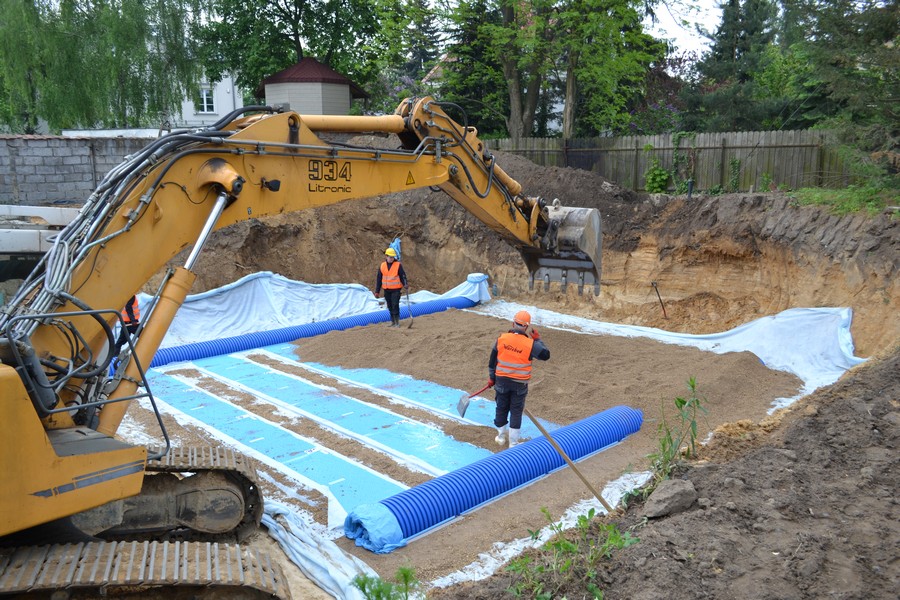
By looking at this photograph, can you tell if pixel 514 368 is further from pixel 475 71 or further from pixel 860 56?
pixel 475 71

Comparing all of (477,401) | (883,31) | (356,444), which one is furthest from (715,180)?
(356,444)

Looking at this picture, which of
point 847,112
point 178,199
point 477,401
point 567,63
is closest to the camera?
point 178,199

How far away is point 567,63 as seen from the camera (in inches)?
783

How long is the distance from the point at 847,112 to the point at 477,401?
8499mm

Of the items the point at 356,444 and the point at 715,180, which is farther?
the point at 715,180

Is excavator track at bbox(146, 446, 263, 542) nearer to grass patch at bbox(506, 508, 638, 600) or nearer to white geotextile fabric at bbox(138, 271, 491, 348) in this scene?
grass patch at bbox(506, 508, 638, 600)

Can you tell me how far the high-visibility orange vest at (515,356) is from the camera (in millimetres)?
7219

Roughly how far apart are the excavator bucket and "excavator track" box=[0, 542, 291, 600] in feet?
22.8

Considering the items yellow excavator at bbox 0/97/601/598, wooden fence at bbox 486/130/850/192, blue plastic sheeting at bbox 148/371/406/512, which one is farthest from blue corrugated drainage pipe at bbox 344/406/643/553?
wooden fence at bbox 486/130/850/192

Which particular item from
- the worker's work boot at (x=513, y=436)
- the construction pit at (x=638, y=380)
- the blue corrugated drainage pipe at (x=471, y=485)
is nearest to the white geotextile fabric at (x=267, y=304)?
the construction pit at (x=638, y=380)

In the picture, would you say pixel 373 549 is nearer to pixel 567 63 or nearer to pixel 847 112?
pixel 847 112

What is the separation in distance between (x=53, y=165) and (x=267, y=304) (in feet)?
18.6

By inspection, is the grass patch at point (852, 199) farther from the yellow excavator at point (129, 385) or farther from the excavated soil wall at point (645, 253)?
the yellow excavator at point (129, 385)

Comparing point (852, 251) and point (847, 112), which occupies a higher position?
point (847, 112)
